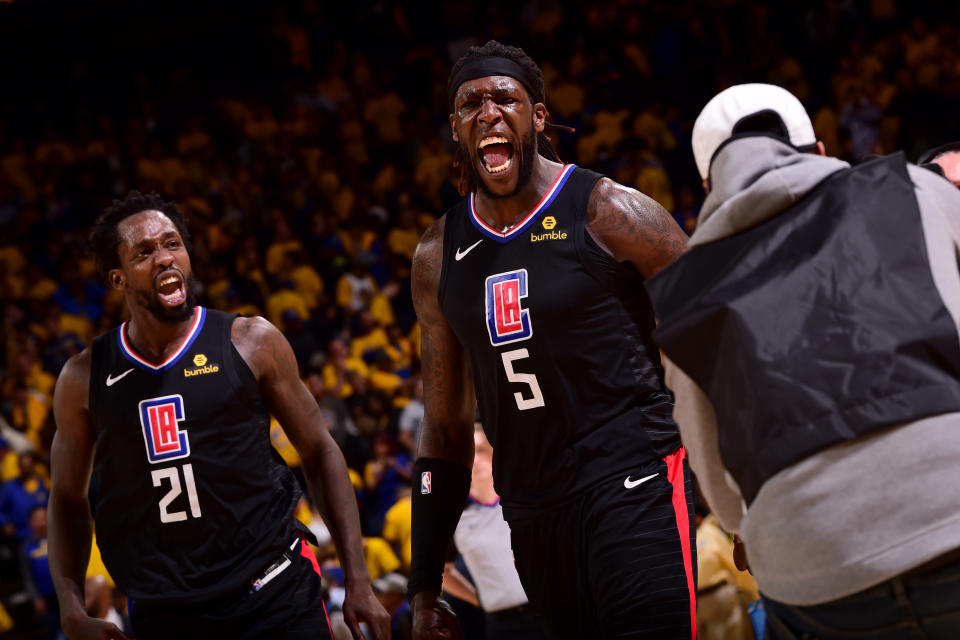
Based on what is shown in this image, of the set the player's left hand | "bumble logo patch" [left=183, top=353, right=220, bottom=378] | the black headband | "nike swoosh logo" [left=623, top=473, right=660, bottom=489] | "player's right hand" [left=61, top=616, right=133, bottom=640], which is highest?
the black headband

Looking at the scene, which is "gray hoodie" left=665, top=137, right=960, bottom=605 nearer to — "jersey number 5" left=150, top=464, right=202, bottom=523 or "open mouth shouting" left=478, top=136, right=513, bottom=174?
"open mouth shouting" left=478, top=136, right=513, bottom=174

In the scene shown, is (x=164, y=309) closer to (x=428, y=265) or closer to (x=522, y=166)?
(x=428, y=265)

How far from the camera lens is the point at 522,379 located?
327 centimetres

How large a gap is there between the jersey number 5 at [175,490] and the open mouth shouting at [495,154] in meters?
1.42

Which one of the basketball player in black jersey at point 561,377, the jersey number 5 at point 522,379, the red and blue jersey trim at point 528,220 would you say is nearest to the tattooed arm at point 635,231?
the basketball player in black jersey at point 561,377

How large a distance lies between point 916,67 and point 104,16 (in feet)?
36.6

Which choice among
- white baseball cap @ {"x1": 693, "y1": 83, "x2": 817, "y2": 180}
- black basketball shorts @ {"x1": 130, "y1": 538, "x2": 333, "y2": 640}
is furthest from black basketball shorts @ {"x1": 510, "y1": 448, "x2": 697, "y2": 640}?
white baseball cap @ {"x1": 693, "y1": 83, "x2": 817, "y2": 180}

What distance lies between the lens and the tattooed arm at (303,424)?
13.1 ft

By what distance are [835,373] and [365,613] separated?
6.99ft

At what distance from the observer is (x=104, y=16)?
Result: 54.3 ft

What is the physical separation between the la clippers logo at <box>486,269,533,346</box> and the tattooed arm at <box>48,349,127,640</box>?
160 cm

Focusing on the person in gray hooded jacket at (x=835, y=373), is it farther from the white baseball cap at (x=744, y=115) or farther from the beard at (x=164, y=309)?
the beard at (x=164, y=309)

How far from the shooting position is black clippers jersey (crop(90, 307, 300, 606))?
12.4 feet

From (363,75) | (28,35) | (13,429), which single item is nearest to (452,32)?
(363,75)
